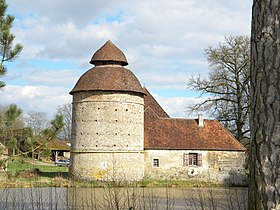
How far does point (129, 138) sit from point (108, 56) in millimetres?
5331

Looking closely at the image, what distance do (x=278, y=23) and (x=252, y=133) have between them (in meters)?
0.77

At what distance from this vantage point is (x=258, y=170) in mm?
2811

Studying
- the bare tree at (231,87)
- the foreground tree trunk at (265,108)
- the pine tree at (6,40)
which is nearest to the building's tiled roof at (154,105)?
the bare tree at (231,87)

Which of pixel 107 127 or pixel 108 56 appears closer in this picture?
pixel 107 127

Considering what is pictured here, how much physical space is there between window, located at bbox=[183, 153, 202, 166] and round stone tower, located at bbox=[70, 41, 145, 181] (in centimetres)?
299

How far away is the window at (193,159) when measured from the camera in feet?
86.6

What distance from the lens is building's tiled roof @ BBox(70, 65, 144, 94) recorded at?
24.5 metres

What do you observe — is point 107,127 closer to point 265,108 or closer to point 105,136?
point 105,136

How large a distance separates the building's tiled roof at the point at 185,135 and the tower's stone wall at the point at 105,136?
6.57 feet

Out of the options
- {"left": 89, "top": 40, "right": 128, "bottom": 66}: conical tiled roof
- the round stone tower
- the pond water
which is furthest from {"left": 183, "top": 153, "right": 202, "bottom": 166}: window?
the pond water

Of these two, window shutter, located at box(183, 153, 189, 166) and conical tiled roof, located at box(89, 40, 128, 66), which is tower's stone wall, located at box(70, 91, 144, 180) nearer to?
conical tiled roof, located at box(89, 40, 128, 66)

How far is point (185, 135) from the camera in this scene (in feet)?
89.5

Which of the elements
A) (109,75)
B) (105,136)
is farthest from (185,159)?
(109,75)

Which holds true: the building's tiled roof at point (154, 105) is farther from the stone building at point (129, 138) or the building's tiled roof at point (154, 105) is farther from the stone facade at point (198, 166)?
the stone facade at point (198, 166)
